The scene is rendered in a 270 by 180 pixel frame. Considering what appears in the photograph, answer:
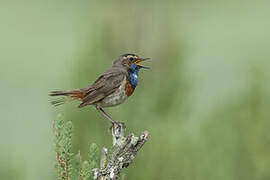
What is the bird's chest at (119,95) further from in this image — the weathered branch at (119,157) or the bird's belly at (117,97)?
the weathered branch at (119,157)

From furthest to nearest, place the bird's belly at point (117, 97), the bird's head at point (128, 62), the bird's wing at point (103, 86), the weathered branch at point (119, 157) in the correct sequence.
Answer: the bird's head at point (128, 62)
the bird's belly at point (117, 97)
the bird's wing at point (103, 86)
the weathered branch at point (119, 157)

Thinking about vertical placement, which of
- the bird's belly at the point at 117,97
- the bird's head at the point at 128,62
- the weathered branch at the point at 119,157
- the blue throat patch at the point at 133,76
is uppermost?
the bird's head at the point at 128,62

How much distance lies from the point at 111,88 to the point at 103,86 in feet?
0.28

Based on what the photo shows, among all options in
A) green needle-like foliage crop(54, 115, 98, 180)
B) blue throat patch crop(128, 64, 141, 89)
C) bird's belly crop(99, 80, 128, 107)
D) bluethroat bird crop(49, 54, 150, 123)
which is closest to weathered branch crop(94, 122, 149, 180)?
green needle-like foliage crop(54, 115, 98, 180)

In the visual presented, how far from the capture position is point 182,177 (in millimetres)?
5398

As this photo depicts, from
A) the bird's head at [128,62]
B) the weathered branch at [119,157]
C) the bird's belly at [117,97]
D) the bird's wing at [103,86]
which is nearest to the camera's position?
the weathered branch at [119,157]

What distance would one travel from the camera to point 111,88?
4.79m

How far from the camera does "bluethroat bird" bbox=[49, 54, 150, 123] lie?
466cm

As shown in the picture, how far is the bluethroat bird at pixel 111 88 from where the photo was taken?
15.3ft

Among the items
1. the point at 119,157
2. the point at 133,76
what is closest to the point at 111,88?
the point at 133,76

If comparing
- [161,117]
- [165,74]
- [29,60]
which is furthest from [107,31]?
[29,60]

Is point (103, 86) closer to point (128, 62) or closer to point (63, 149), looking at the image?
point (128, 62)

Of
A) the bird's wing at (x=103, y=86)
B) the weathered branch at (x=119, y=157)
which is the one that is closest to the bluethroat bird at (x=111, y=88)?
the bird's wing at (x=103, y=86)

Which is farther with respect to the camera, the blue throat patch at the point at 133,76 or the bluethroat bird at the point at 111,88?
the blue throat patch at the point at 133,76
